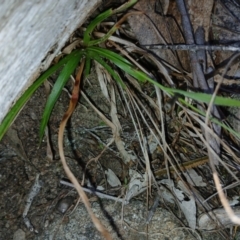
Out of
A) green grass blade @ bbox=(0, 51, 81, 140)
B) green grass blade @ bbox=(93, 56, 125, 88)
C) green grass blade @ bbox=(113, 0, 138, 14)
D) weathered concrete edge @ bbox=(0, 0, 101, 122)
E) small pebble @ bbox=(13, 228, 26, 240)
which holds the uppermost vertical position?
weathered concrete edge @ bbox=(0, 0, 101, 122)

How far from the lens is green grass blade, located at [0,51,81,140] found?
45.9 inches

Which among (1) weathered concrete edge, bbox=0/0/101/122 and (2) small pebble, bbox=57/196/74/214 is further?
(2) small pebble, bbox=57/196/74/214

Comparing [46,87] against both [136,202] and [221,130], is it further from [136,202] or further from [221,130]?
[221,130]

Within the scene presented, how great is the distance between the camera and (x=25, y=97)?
1.20 meters

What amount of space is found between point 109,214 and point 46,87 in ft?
1.38

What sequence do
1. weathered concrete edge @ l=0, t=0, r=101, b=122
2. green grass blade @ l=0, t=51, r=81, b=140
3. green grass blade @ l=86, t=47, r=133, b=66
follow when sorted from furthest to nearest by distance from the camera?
1. green grass blade @ l=86, t=47, r=133, b=66
2. green grass blade @ l=0, t=51, r=81, b=140
3. weathered concrete edge @ l=0, t=0, r=101, b=122

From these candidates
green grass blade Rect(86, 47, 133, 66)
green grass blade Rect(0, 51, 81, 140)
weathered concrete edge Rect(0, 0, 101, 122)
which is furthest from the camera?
green grass blade Rect(86, 47, 133, 66)

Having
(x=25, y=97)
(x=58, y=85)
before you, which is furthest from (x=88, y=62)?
(x=25, y=97)

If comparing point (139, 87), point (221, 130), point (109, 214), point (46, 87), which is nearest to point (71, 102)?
point (46, 87)

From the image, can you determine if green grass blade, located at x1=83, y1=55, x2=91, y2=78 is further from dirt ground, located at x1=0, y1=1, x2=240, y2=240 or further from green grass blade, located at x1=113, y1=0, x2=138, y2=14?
green grass blade, located at x1=113, y1=0, x2=138, y2=14

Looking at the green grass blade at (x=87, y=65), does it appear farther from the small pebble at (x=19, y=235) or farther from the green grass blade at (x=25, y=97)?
the small pebble at (x=19, y=235)

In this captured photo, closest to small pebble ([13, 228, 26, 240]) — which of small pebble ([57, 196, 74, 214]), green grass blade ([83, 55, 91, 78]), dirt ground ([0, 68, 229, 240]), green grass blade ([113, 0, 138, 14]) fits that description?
dirt ground ([0, 68, 229, 240])

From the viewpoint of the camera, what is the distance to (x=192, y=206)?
1.24 m

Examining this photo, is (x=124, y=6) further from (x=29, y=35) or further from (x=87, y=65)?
(x=29, y=35)
